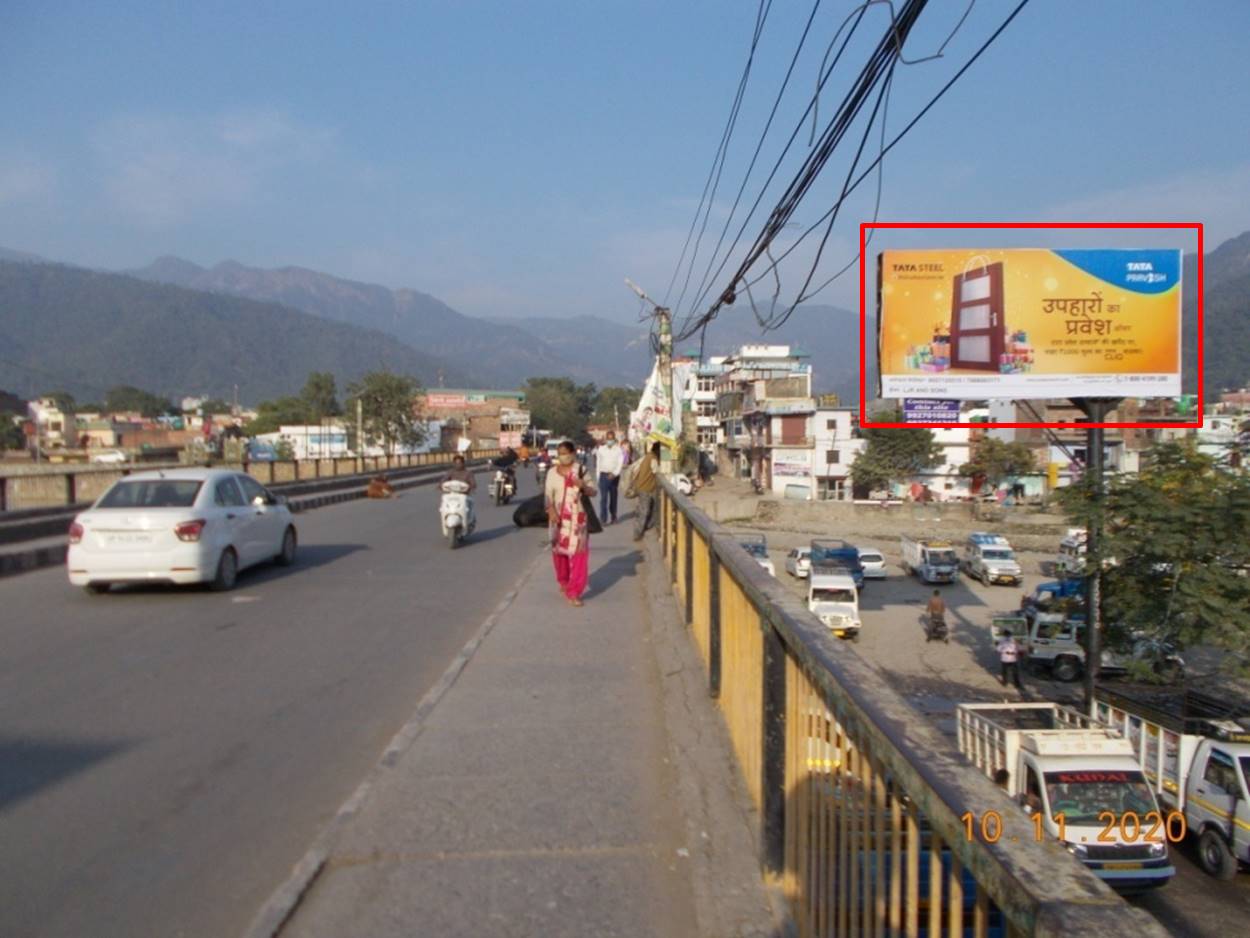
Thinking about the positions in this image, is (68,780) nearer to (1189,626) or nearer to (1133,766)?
(1133,766)

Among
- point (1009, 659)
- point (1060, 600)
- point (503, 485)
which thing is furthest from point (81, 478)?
point (1060, 600)

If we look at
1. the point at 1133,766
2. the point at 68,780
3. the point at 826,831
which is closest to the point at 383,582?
the point at 68,780

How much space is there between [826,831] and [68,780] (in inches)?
169

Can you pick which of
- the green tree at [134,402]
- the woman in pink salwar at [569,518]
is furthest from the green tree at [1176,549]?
the green tree at [134,402]

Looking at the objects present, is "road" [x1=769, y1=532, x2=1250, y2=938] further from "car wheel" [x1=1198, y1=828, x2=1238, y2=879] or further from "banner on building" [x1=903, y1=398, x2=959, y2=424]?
"banner on building" [x1=903, y1=398, x2=959, y2=424]

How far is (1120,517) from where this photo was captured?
22.7 metres

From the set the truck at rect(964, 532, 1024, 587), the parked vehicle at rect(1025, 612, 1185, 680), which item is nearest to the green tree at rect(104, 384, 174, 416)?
the truck at rect(964, 532, 1024, 587)

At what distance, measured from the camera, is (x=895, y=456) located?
71.4 m

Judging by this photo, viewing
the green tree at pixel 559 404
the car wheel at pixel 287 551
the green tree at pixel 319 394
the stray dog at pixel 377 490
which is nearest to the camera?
the car wheel at pixel 287 551

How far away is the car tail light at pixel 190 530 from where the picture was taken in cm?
1112

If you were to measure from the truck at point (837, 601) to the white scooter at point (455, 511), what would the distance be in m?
18.9

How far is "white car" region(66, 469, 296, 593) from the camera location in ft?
36.3

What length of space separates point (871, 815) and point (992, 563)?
161 feet

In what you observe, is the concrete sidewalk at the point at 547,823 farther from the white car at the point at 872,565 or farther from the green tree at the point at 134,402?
the green tree at the point at 134,402
